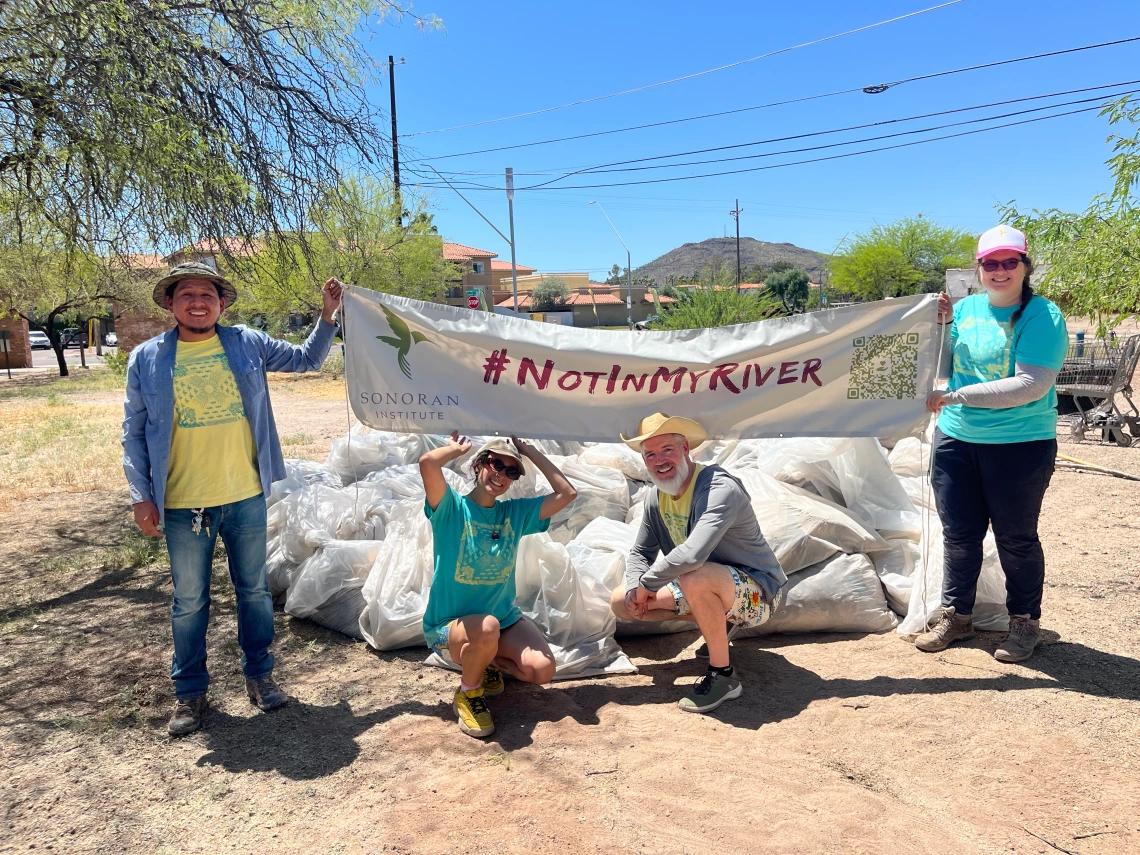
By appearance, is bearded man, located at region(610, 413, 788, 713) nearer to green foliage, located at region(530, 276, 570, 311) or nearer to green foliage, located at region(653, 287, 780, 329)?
green foliage, located at region(653, 287, 780, 329)

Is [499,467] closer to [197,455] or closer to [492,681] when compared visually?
[492,681]

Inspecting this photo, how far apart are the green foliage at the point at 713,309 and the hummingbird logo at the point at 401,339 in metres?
10.7

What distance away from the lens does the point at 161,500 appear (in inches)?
110

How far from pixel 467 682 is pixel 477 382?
129 cm

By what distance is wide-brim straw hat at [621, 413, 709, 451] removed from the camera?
10.4 feet

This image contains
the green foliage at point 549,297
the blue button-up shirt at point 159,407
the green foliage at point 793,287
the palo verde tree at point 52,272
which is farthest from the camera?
the green foliage at point 549,297

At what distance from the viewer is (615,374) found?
3521mm

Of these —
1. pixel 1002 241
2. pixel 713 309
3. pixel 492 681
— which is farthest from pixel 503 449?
pixel 713 309

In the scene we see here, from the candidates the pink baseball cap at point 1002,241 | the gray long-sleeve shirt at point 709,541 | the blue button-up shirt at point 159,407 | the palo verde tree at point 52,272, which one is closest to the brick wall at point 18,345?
the palo verde tree at point 52,272

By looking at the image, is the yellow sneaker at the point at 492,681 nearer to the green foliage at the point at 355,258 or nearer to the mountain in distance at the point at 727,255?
the green foliage at the point at 355,258

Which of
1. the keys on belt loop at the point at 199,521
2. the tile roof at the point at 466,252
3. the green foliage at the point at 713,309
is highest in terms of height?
the tile roof at the point at 466,252

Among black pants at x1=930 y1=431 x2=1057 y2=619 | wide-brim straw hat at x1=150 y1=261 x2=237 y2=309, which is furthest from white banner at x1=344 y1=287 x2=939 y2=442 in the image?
wide-brim straw hat at x1=150 y1=261 x2=237 y2=309

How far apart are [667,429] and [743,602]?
763 mm

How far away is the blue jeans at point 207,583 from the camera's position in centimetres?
288
